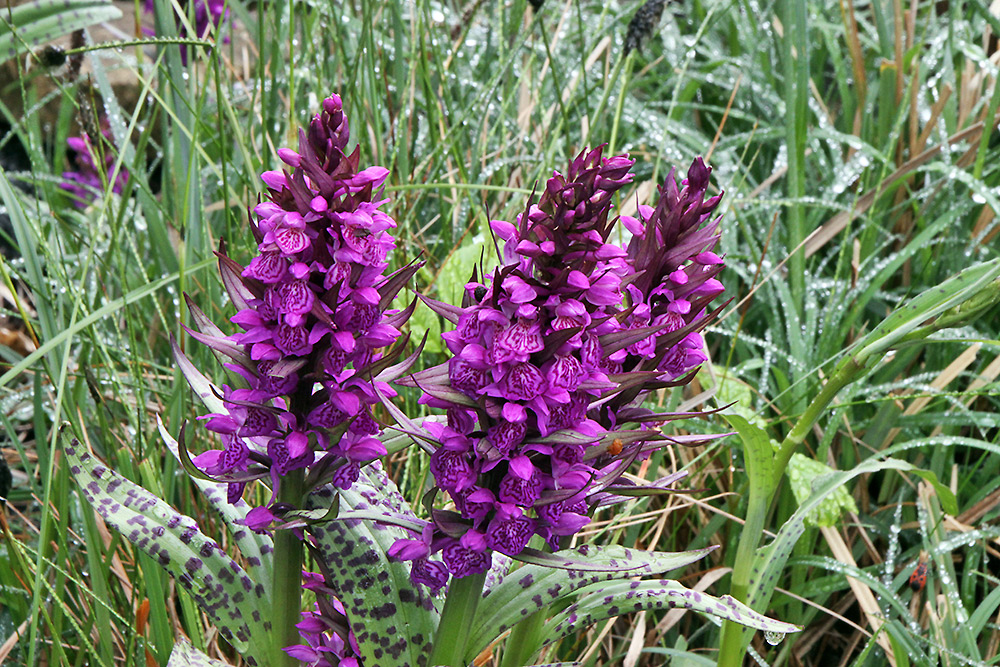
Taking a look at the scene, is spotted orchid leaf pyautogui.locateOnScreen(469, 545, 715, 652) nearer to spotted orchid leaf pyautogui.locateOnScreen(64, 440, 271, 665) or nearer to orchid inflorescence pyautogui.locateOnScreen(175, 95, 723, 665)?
orchid inflorescence pyautogui.locateOnScreen(175, 95, 723, 665)

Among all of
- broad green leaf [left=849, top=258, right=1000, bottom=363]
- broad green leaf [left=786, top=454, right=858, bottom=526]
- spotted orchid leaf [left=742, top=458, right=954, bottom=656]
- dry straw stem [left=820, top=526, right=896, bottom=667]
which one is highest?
broad green leaf [left=849, top=258, right=1000, bottom=363]

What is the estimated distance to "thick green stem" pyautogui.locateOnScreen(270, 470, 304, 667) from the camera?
1140mm

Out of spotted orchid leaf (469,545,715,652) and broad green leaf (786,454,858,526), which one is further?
broad green leaf (786,454,858,526)

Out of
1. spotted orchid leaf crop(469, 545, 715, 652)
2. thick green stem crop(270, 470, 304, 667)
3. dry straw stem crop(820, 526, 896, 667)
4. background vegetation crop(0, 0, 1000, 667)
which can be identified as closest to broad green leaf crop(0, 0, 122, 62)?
background vegetation crop(0, 0, 1000, 667)

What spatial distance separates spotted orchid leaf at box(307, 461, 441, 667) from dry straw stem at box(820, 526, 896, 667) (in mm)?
903

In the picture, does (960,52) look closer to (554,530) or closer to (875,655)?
(875,655)

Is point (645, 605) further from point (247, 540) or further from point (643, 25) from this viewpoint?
point (643, 25)

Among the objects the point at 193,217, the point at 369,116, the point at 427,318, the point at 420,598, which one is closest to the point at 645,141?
the point at 369,116

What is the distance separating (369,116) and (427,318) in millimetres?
866

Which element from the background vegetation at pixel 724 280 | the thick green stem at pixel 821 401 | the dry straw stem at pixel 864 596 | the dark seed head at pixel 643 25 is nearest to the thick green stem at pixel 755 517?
the thick green stem at pixel 821 401

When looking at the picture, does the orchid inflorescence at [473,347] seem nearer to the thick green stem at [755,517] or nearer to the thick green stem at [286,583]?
the thick green stem at [286,583]

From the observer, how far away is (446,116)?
2941mm

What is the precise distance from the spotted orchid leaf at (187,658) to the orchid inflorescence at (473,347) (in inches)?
8.1

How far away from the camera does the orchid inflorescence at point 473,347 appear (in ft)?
3.09
